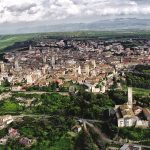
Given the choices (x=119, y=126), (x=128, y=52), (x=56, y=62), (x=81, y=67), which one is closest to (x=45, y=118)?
(x=119, y=126)

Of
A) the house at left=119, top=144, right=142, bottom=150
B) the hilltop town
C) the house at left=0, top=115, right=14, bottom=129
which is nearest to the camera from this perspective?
the house at left=119, top=144, right=142, bottom=150

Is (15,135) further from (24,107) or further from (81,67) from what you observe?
(81,67)

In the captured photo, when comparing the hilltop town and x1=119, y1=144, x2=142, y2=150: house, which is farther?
the hilltop town

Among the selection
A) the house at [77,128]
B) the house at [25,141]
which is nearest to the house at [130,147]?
the house at [77,128]

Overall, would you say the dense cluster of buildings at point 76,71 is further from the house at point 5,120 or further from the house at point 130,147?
the house at point 130,147

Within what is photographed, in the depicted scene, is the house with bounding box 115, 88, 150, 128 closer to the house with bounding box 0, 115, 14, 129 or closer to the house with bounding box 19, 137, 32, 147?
the house with bounding box 19, 137, 32, 147

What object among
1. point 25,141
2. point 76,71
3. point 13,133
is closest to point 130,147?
point 25,141

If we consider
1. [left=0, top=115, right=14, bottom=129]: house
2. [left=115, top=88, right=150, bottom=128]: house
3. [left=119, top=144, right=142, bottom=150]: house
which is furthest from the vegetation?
[left=119, top=144, right=142, bottom=150]: house

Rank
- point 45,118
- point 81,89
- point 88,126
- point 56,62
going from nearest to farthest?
point 88,126 < point 45,118 < point 81,89 < point 56,62

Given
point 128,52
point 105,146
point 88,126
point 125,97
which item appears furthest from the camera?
point 128,52

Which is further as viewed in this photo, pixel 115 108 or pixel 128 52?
pixel 128 52

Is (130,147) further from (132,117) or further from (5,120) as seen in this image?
(5,120)
